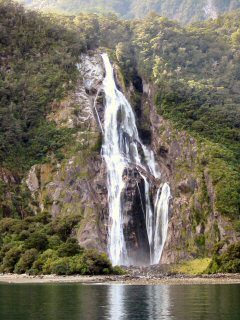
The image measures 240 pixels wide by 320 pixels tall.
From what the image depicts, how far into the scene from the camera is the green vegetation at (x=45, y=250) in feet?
243

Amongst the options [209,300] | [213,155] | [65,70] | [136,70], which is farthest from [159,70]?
[209,300]

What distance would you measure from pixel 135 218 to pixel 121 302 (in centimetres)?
5055

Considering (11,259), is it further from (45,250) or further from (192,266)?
(192,266)

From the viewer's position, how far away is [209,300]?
45875 millimetres

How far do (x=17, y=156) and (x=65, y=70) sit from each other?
67.8 ft

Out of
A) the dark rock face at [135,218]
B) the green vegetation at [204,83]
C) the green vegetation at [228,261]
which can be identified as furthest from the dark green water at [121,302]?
the green vegetation at [204,83]

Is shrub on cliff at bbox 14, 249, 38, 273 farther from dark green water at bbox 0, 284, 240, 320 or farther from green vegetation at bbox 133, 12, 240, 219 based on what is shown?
green vegetation at bbox 133, 12, 240, 219

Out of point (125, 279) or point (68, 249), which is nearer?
point (125, 279)

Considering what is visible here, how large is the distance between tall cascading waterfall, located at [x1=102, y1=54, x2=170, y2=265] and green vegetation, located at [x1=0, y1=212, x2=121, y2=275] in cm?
1055

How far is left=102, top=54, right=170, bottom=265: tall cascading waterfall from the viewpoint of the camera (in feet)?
310

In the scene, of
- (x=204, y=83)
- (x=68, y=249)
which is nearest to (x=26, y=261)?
(x=68, y=249)

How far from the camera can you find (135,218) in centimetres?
9619

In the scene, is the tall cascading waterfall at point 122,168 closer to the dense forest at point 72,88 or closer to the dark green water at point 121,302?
the dense forest at point 72,88

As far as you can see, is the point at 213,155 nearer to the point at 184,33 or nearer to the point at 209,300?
the point at 184,33
